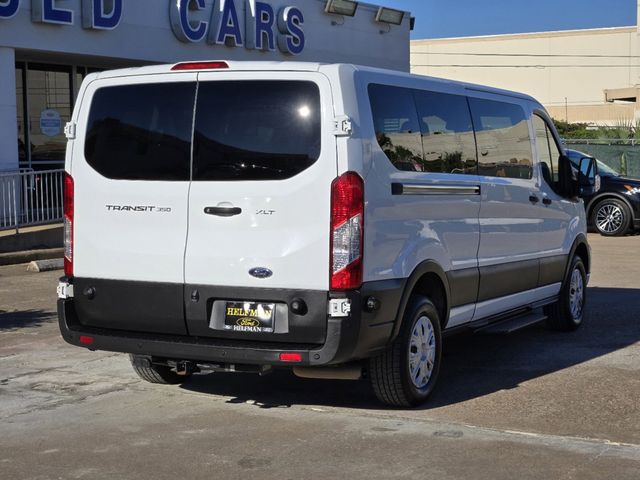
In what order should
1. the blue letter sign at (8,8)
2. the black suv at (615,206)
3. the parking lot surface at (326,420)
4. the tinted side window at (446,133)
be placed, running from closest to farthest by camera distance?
the parking lot surface at (326,420), the tinted side window at (446,133), the blue letter sign at (8,8), the black suv at (615,206)

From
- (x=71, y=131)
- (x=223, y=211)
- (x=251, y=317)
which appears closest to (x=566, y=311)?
(x=251, y=317)

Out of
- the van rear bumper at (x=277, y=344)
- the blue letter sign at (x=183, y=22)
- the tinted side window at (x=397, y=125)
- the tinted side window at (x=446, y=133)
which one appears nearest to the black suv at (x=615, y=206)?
the blue letter sign at (x=183, y=22)

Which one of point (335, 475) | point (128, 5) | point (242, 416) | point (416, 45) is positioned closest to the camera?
point (335, 475)

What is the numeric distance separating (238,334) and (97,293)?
1.08 meters

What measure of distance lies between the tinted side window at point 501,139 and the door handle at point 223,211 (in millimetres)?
2383

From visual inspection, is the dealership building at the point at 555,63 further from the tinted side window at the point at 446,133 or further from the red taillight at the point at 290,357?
the red taillight at the point at 290,357

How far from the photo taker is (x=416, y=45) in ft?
320

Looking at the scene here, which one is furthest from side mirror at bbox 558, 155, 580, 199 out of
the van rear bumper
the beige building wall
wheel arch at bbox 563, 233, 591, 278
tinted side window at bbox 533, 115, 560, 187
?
the beige building wall

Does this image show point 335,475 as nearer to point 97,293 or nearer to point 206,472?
point 206,472

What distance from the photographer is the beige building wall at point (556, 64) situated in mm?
88062

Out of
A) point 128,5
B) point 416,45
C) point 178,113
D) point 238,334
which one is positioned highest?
point 416,45

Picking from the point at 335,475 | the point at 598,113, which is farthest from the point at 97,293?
the point at 598,113

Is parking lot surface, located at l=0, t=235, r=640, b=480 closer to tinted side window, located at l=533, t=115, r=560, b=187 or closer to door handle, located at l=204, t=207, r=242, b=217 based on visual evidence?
door handle, located at l=204, t=207, r=242, b=217

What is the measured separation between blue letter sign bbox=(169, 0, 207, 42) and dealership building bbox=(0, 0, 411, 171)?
20 millimetres
